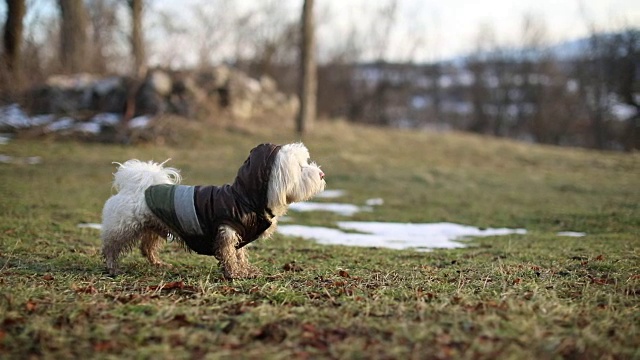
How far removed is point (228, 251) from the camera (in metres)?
5.73

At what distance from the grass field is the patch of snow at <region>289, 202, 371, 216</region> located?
1.41 feet

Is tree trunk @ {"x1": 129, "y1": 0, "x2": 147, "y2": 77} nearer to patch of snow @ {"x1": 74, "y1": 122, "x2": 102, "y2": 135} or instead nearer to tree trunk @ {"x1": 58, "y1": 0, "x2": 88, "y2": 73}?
tree trunk @ {"x1": 58, "y1": 0, "x2": 88, "y2": 73}

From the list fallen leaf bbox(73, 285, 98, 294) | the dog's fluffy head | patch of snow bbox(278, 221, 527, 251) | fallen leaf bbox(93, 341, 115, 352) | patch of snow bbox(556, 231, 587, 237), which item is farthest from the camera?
patch of snow bbox(556, 231, 587, 237)

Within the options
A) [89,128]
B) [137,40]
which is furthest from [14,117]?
[137,40]

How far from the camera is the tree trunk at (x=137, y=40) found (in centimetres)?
2392

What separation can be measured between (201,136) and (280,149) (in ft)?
54.3

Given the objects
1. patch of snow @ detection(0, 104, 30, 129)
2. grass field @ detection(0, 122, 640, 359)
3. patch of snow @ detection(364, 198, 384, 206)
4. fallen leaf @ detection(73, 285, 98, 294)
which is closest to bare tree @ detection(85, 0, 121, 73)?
patch of snow @ detection(0, 104, 30, 129)

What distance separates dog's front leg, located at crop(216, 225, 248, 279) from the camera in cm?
571

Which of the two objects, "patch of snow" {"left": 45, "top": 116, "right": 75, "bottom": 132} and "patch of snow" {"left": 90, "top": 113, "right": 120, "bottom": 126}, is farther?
"patch of snow" {"left": 90, "top": 113, "right": 120, "bottom": 126}

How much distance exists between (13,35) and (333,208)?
1715 centimetres

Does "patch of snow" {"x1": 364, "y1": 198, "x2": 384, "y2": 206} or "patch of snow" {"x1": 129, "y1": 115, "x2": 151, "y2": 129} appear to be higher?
"patch of snow" {"x1": 129, "y1": 115, "x2": 151, "y2": 129}

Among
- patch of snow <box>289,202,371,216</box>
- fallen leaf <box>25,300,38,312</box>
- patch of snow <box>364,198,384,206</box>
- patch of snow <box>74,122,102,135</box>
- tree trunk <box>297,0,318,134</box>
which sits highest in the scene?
tree trunk <box>297,0,318,134</box>

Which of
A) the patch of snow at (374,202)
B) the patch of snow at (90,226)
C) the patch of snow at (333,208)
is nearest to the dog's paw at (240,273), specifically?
the patch of snow at (90,226)

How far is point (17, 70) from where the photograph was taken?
73.5 ft
